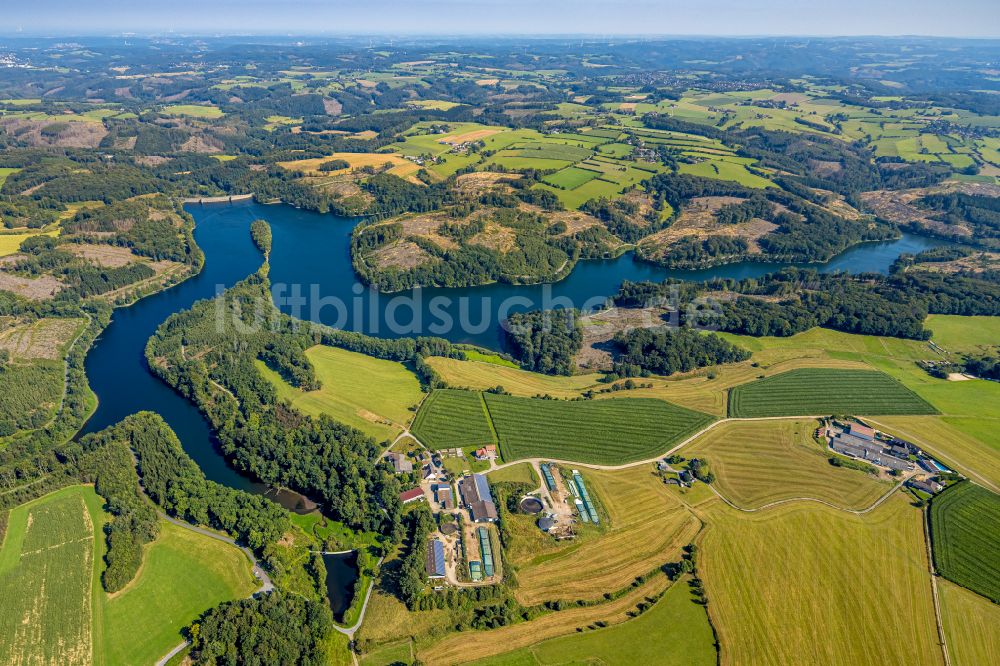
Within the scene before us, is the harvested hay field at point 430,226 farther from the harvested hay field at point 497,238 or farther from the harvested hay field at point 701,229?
the harvested hay field at point 701,229

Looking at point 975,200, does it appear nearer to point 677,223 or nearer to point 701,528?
point 677,223

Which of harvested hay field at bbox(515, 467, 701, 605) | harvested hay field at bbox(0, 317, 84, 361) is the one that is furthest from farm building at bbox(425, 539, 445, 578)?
harvested hay field at bbox(0, 317, 84, 361)

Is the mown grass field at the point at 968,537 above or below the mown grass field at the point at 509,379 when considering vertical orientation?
below

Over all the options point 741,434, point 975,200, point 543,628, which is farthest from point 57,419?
point 975,200

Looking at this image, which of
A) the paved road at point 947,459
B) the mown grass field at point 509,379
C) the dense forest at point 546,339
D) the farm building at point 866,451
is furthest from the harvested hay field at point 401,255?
the paved road at point 947,459

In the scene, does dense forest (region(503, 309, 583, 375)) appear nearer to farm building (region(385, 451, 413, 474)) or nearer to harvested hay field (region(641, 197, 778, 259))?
farm building (region(385, 451, 413, 474))
